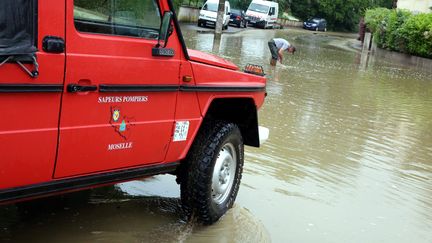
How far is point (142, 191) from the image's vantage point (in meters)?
5.33

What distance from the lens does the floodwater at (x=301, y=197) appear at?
443 cm

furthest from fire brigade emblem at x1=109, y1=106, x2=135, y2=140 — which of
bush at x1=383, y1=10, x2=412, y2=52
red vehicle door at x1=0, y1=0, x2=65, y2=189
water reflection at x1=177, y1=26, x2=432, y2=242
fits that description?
bush at x1=383, y1=10, x2=412, y2=52

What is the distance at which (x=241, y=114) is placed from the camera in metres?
5.21

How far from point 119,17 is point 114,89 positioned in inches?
21.1

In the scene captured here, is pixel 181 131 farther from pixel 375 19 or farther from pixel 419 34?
pixel 375 19

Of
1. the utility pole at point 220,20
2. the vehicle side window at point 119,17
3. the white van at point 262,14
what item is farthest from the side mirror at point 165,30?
the white van at point 262,14

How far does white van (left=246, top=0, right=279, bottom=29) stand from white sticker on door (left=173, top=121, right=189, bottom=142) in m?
41.7

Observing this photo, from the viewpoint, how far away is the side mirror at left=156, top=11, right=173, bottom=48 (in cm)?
375

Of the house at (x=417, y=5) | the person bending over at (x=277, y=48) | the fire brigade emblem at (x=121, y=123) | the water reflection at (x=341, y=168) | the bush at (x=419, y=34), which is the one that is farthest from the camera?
the house at (x=417, y=5)

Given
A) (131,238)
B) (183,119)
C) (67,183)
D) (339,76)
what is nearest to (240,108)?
(183,119)

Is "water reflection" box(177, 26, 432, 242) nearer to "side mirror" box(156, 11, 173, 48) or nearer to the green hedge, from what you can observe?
"side mirror" box(156, 11, 173, 48)

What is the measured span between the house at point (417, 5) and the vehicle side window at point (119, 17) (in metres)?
35.5

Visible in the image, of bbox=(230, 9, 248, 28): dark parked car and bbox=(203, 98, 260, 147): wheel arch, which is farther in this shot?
bbox=(230, 9, 248, 28): dark parked car

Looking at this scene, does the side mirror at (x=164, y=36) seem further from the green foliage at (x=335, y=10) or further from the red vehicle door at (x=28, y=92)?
the green foliage at (x=335, y=10)
